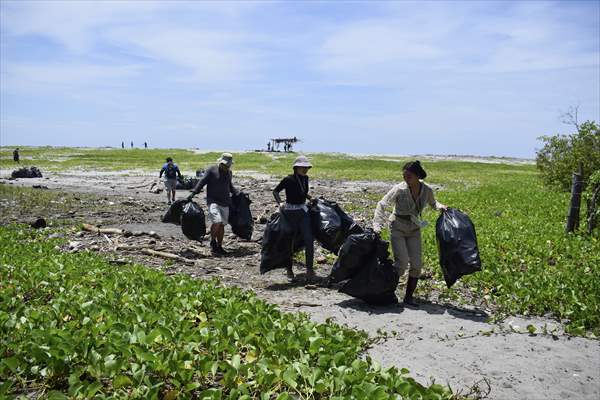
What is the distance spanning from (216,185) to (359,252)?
4.38 meters

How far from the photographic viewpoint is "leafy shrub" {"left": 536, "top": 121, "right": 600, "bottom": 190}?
21.6 metres

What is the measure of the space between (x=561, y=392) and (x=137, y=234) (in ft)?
32.6

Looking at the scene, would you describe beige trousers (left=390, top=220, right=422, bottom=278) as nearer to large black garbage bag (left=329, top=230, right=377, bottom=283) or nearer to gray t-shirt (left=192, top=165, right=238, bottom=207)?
large black garbage bag (left=329, top=230, right=377, bottom=283)

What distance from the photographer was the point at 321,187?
93.6 feet

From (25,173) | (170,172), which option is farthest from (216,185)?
(25,173)

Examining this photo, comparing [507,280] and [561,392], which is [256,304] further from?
[507,280]

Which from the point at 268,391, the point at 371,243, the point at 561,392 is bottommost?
the point at 561,392

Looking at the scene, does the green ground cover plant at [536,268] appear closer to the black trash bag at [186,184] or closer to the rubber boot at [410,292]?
the rubber boot at [410,292]

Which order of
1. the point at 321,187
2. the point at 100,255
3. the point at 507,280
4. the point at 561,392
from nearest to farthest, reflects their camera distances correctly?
the point at 561,392 < the point at 507,280 < the point at 100,255 < the point at 321,187

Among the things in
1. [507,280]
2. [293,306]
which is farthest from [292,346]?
[507,280]

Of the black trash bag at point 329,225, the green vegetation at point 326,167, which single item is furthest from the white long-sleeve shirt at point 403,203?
the green vegetation at point 326,167

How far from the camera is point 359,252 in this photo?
6961mm

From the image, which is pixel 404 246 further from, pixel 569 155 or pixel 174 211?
pixel 569 155

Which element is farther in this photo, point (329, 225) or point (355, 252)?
point (329, 225)
